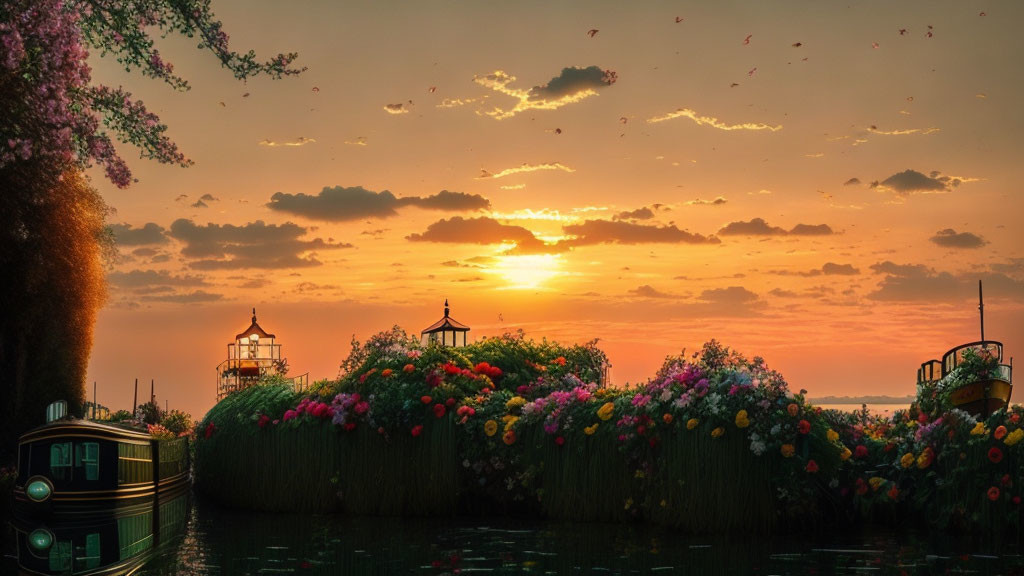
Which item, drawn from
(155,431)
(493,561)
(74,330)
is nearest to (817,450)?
(493,561)

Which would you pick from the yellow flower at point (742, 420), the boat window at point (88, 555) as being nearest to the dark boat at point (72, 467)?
the boat window at point (88, 555)

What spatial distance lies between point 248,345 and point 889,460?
23170 mm

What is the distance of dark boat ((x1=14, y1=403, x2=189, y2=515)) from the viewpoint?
60.2ft

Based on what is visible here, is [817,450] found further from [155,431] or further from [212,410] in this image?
[155,431]

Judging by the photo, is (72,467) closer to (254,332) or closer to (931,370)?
(254,332)

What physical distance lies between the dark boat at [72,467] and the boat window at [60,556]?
4.70 meters

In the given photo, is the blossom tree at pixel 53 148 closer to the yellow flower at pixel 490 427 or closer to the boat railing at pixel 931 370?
the yellow flower at pixel 490 427

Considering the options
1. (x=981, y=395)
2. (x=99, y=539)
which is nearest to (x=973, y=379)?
(x=981, y=395)

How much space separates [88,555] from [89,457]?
6.63 metres

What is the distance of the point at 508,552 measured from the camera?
12148 mm

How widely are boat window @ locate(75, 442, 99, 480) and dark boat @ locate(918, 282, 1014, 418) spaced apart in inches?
612

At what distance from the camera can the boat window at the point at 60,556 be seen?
454 inches

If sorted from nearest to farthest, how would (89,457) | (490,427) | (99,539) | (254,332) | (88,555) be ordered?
(88,555), (99,539), (490,427), (89,457), (254,332)

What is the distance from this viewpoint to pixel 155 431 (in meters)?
26.8
